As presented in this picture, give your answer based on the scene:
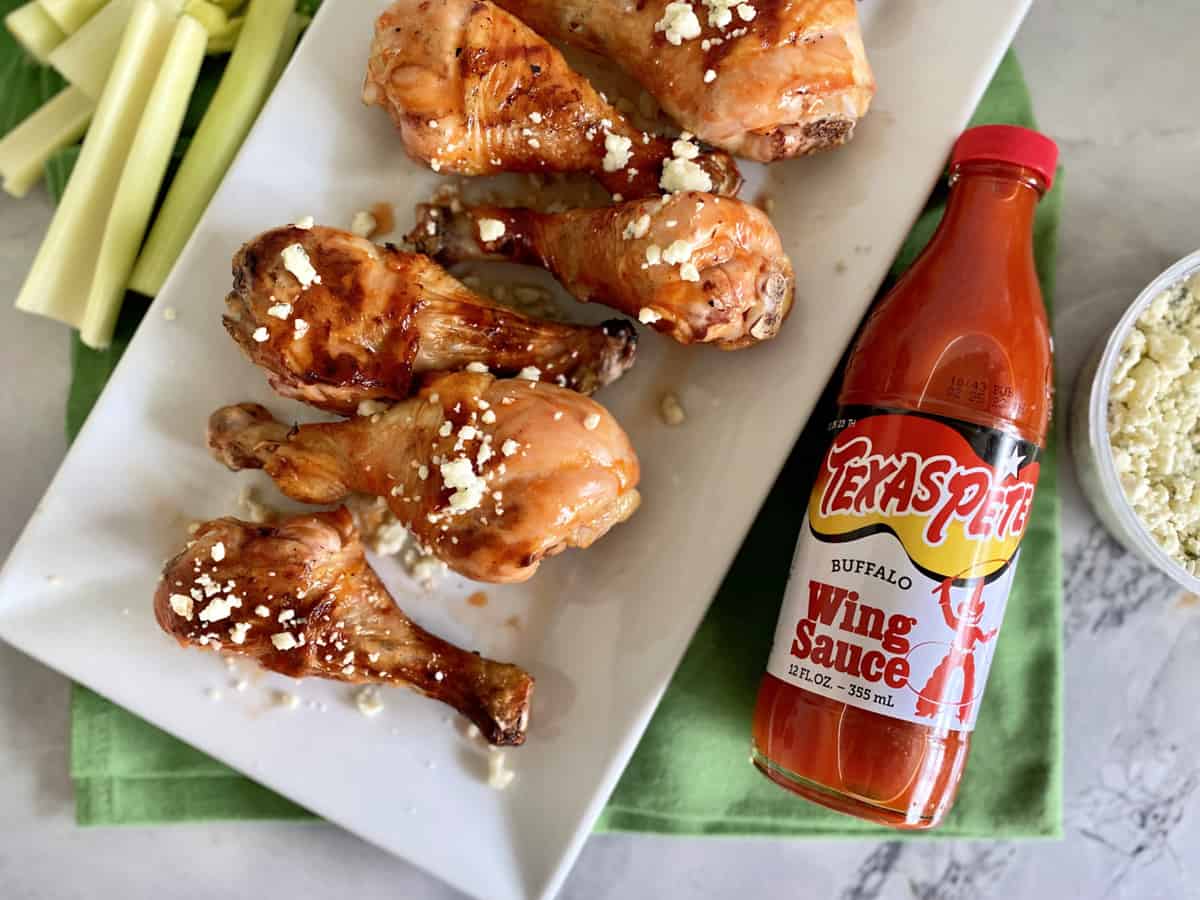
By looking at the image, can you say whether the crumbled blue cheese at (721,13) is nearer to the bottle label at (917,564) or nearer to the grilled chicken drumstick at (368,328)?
the grilled chicken drumstick at (368,328)

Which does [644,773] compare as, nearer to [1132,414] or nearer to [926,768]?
[926,768]

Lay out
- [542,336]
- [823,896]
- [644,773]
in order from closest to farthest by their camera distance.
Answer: [542,336] < [644,773] < [823,896]

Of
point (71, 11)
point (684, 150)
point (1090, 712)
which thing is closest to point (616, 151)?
point (684, 150)

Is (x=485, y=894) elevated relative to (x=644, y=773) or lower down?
lower down

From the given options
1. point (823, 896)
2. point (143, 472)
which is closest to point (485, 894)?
point (823, 896)

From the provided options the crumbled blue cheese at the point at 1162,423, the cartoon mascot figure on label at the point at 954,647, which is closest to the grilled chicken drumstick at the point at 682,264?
the cartoon mascot figure on label at the point at 954,647
